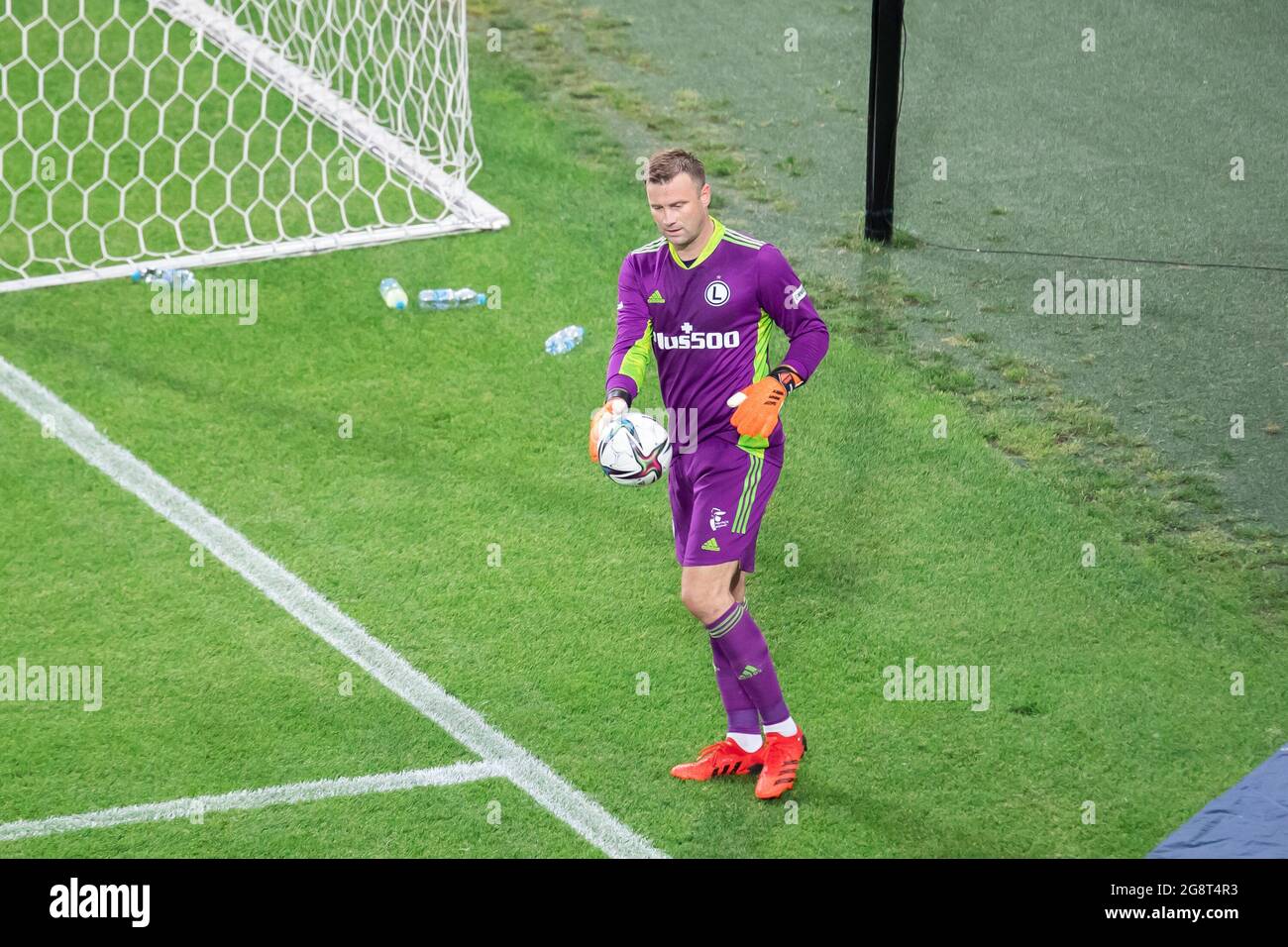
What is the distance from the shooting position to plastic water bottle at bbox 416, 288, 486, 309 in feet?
29.2

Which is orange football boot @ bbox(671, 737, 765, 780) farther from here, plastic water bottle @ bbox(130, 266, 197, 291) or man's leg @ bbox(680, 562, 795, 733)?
plastic water bottle @ bbox(130, 266, 197, 291)

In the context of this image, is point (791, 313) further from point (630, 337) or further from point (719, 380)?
point (630, 337)

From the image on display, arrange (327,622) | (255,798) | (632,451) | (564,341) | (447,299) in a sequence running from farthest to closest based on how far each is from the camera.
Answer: (447,299)
(564,341)
(327,622)
(255,798)
(632,451)

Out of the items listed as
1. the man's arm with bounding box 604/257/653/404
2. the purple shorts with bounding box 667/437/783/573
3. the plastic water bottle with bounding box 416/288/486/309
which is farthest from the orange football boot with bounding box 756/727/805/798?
the plastic water bottle with bounding box 416/288/486/309

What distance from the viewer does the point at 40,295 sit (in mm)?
9094

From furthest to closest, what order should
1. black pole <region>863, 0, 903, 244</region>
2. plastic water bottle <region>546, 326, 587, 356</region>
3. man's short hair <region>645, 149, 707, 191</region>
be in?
black pole <region>863, 0, 903, 244</region> < plastic water bottle <region>546, 326, 587, 356</region> < man's short hair <region>645, 149, 707, 191</region>

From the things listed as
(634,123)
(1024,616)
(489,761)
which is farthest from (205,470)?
(634,123)

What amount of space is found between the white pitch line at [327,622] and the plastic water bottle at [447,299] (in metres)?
2.02

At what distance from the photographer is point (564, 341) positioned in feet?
27.9

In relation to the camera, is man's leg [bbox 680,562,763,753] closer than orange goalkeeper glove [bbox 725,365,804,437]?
No

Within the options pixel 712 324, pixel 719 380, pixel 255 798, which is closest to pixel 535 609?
pixel 255 798

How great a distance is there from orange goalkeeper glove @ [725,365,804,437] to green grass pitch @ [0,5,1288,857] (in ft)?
4.43

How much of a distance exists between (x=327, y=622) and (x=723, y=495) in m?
2.11

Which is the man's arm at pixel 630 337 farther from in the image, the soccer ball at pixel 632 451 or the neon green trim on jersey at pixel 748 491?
the neon green trim on jersey at pixel 748 491
